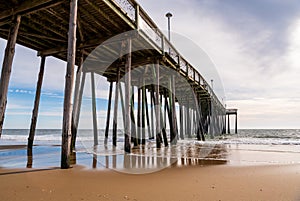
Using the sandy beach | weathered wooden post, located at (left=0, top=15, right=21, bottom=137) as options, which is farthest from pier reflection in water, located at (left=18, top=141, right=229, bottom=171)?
weathered wooden post, located at (left=0, top=15, right=21, bottom=137)

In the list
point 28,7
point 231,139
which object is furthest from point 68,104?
point 231,139

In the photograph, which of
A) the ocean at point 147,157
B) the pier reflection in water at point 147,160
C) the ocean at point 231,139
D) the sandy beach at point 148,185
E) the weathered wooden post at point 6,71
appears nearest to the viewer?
the sandy beach at point 148,185

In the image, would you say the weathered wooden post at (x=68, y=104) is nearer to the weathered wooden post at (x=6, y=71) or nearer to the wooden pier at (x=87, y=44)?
the wooden pier at (x=87, y=44)

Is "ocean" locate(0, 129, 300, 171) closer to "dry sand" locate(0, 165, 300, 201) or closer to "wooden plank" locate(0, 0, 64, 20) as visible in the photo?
"dry sand" locate(0, 165, 300, 201)

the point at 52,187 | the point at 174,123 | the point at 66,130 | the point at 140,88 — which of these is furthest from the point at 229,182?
the point at 140,88

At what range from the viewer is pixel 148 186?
3.70 metres

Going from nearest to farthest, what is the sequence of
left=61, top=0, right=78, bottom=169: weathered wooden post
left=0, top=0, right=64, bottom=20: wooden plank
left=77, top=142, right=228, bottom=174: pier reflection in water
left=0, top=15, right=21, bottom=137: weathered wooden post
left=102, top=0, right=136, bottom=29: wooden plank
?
left=61, top=0, right=78, bottom=169: weathered wooden post < left=77, top=142, right=228, bottom=174: pier reflection in water < left=0, top=15, right=21, bottom=137: weathered wooden post < left=0, top=0, right=64, bottom=20: wooden plank < left=102, top=0, right=136, bottom=29: wooden plank

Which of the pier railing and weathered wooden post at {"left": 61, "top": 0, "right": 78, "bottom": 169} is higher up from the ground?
the pier railing

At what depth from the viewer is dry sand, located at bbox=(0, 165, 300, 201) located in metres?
3.14

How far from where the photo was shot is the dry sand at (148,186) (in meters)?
3.14

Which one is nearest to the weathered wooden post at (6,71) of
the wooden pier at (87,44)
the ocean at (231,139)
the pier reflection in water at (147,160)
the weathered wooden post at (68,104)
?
the wooden pier at (87,44)

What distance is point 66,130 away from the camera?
209 inches

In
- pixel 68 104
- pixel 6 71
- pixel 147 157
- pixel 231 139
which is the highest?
pixel 6 71

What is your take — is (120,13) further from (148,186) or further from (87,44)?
(148,186)
